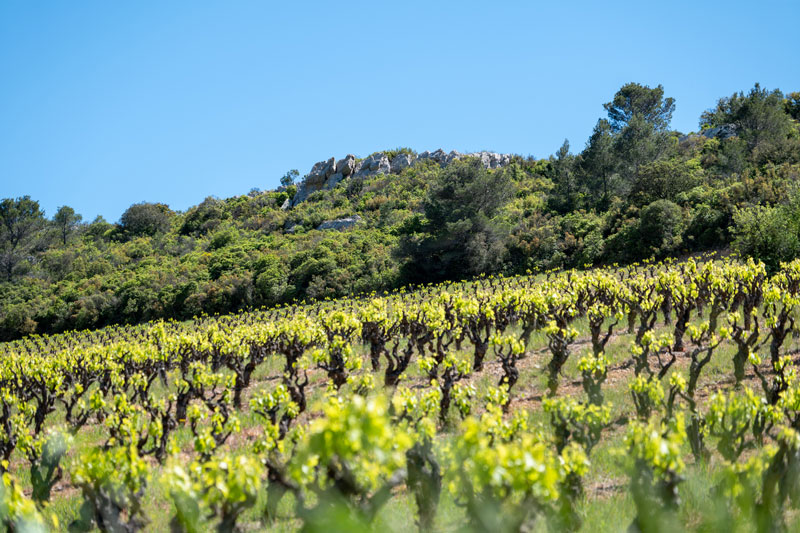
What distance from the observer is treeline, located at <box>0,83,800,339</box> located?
3931 cm

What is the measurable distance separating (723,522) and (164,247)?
8430 centimetres

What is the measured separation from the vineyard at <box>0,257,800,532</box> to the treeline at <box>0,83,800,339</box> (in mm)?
17872

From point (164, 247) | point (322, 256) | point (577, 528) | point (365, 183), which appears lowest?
point (577, 528)

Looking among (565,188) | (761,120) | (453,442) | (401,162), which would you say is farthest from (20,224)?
(761,120)

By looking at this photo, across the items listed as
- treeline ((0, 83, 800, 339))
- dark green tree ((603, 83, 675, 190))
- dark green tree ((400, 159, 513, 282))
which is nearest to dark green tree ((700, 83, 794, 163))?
treeline ((0, 83, 800, 339))

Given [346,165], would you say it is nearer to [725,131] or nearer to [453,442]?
[725,131]

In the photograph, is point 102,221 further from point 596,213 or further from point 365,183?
point 596,213

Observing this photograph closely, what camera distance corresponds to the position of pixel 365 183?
85.9 m

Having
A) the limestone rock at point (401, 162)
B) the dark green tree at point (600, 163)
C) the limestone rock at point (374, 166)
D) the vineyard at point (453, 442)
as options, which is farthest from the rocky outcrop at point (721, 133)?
the vineyard at point (453, 442)

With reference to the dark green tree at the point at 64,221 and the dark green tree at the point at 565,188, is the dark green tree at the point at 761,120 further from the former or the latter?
the dark green tree at the point at 64,221

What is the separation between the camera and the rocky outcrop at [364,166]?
8820 centimetres

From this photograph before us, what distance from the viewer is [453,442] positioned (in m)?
8.47

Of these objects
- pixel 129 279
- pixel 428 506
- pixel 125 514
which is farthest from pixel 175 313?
pixel 428 506

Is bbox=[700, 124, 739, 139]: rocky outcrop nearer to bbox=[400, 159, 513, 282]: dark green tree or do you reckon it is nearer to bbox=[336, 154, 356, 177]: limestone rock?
bbox=[400, 159, 513, 282]: dark green tree
